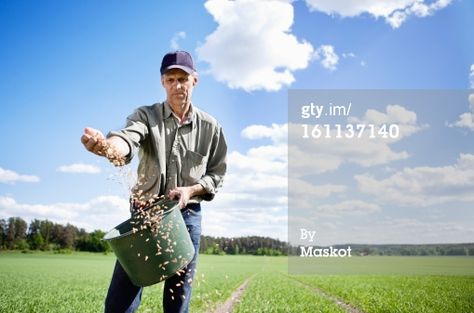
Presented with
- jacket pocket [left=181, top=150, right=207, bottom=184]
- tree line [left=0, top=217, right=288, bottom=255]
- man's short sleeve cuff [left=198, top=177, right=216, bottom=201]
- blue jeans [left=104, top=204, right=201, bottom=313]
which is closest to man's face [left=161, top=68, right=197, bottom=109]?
jacket pocket [left=181, top=150, right=207, bottom=184]

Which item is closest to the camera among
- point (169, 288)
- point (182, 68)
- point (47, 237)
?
point (182, 68)

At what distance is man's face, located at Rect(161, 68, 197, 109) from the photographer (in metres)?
3.76

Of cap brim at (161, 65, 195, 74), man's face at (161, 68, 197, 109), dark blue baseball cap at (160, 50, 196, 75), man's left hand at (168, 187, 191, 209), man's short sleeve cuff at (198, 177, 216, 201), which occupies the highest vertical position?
dark blue baseball cap at (160, 50, 196, 75)

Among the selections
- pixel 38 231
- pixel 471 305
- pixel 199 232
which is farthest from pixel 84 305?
pixel 38 231

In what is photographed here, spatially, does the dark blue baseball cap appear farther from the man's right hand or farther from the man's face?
the man's right hand

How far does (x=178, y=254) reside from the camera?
143 inches

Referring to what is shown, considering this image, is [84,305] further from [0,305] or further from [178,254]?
[178,254]

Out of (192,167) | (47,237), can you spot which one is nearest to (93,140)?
(192,167)

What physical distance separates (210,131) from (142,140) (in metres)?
0.55

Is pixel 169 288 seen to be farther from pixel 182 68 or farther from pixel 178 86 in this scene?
pixel 182 68

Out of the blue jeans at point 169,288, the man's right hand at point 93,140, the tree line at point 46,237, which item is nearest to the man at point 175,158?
the blue jeans at point 169,288

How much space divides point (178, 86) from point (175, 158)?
20.1 inches

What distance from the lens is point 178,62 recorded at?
3.70m

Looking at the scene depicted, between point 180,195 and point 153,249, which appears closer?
point 153,249
